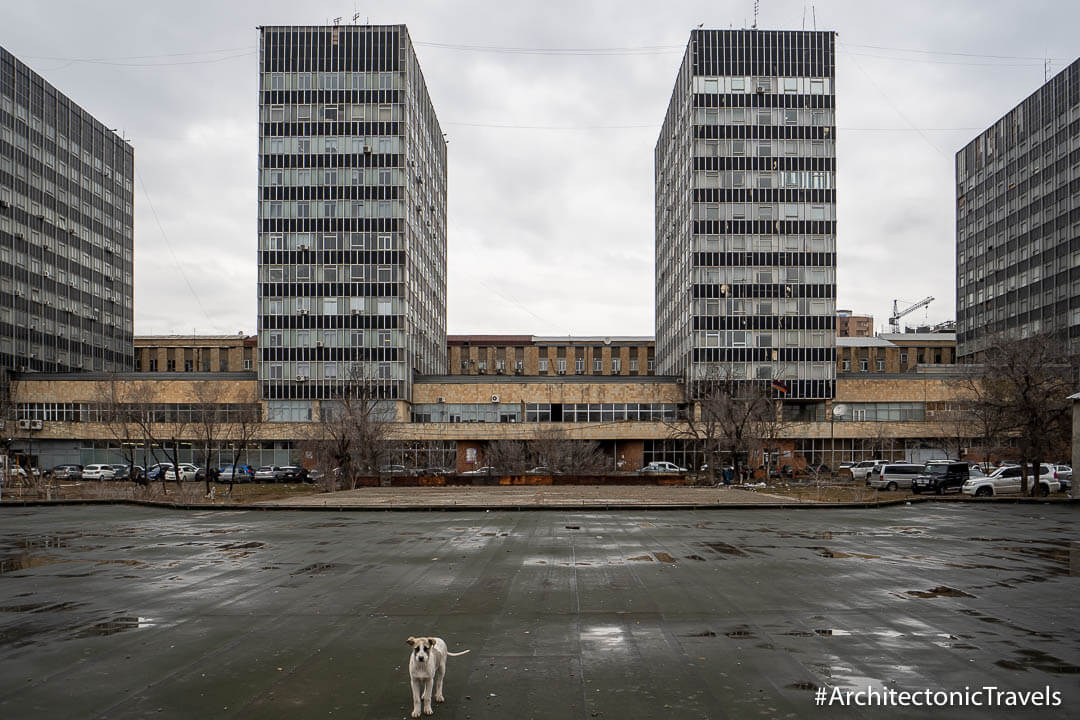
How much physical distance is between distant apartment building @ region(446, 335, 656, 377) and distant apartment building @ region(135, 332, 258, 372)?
32573 millimetres

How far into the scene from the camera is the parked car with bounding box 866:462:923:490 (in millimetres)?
53594

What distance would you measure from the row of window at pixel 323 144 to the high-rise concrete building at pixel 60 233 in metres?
31.1

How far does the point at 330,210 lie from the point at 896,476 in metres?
60.0

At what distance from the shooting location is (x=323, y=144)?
8700 cm

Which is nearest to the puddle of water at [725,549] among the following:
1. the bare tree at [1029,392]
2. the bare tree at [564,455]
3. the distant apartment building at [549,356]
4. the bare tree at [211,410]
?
the bare tree at [1029,392]

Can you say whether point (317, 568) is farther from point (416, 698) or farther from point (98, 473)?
point (98, 473)

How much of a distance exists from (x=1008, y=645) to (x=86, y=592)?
1469 cm

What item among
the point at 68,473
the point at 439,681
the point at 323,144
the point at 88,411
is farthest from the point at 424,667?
the point at 88,411

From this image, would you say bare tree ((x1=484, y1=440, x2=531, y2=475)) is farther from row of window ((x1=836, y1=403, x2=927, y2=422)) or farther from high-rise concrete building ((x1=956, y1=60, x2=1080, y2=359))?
high-rise concrete building ((x1=956, y1=60, x2=1080, y2=359))

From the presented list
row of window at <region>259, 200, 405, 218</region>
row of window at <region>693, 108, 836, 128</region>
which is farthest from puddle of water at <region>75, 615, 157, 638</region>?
row of window at <region>693, 108, 836, 128</region>

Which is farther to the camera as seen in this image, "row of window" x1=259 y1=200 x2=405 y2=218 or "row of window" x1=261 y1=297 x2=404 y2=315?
"row of window" x1=261 y1=297 x2=404 y2=315

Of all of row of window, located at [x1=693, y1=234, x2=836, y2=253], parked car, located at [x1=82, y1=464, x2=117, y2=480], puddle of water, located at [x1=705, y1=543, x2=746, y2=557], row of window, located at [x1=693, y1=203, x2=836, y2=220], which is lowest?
parked car, located at [x1=82, y1=464, x2=117, y2=480]

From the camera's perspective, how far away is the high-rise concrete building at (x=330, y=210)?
286 feet

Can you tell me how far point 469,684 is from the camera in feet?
30.3
